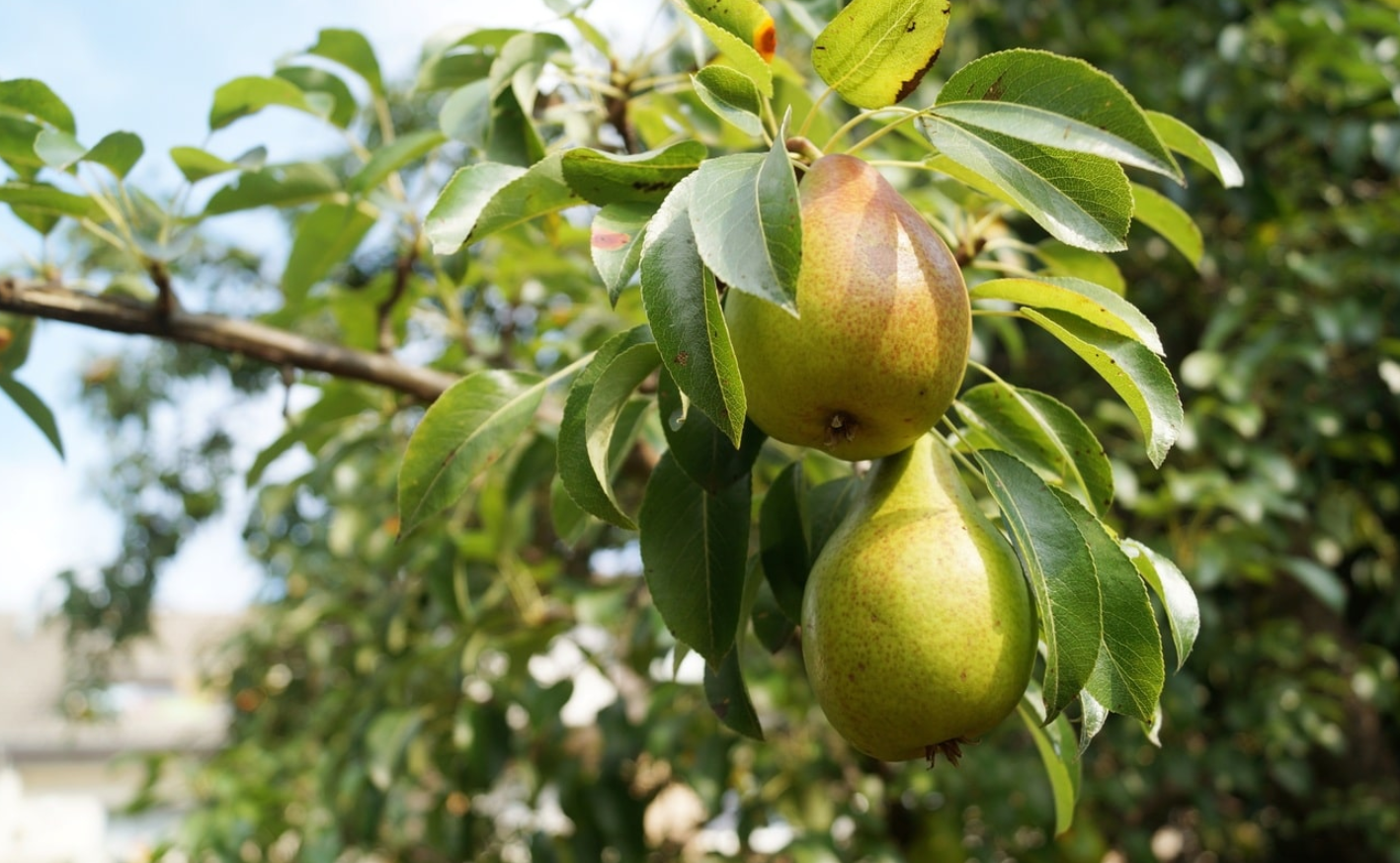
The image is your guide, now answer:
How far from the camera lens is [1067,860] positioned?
2498 mm

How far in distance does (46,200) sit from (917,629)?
1061mm

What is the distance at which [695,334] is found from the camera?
2.10ft

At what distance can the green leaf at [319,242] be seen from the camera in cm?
141

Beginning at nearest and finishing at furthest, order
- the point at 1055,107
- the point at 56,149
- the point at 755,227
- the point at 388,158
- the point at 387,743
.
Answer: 1. the point at 755,227
2. the point at 1055,107
3. the point at 56,149
4. the point at 388,158
5. the point at 387,743

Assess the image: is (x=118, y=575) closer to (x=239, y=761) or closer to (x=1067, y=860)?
(x=239, y=761)

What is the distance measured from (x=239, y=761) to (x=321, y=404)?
2.12 meters

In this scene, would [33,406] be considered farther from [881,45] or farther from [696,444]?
[881,45]

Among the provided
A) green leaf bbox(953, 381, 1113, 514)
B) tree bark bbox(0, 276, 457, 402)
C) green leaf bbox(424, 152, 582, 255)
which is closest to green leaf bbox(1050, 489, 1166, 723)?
green leaf bbox(953, 381, 1113, 514)

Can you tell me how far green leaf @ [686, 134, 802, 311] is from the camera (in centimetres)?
60

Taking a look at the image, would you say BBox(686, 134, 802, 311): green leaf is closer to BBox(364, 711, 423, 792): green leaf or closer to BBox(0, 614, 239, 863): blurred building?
BBox(364, 711, 423, 792): green leaf

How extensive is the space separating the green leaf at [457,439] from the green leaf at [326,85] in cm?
70

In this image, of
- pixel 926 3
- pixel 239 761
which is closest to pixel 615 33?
pixel 239 761

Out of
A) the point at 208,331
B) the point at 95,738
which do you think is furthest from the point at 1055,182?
the point at 95,738

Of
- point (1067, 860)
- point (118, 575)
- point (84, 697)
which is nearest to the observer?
point (1067, 860)
